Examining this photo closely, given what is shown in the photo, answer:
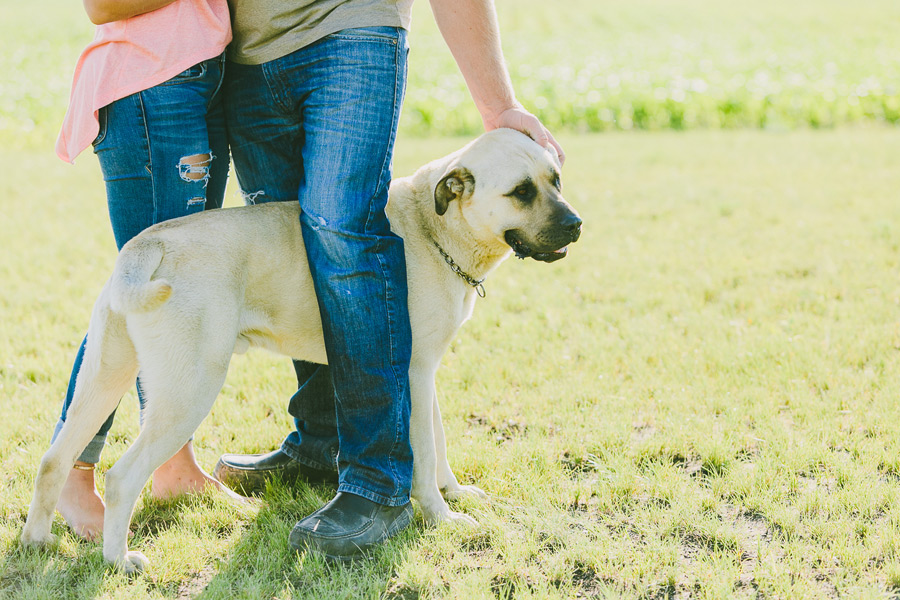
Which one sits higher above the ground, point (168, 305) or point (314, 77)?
point (314, 77)

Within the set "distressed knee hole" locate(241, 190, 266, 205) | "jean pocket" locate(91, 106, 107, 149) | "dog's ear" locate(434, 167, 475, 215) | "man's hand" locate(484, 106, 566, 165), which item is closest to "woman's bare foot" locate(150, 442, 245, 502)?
"distressed knee hole" locate(241, 190, 266, 205)

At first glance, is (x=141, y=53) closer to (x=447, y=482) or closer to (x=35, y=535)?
(x=35, y=535)

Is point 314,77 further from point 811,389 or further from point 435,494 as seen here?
point 811,389

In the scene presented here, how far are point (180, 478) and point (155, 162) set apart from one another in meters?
1.39

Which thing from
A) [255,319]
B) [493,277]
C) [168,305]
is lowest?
[493,277]

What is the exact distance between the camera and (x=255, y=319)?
3.15 m

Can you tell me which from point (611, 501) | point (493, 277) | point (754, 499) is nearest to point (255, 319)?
point (611, 501)

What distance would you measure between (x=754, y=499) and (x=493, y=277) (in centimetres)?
365

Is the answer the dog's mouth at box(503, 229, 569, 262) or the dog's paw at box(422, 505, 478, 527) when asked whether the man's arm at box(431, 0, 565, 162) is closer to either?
the dog's mouth at box(503, 229, 569, 262)

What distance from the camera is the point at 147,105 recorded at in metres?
2.95

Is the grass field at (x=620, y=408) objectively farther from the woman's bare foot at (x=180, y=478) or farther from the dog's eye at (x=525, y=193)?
the dog's eye at (x=525, y=193)

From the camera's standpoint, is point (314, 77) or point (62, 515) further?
point (62, 515)

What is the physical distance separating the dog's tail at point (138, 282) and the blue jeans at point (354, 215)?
58 cm

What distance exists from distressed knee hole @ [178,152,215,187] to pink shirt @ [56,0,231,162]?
12.8 inches
